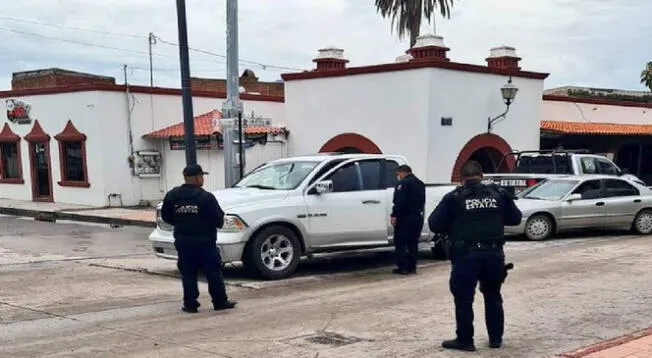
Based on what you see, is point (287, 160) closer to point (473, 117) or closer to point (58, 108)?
point (473, 117)

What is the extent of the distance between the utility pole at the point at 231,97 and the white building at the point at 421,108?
6.30 m

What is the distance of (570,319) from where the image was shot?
7309mm

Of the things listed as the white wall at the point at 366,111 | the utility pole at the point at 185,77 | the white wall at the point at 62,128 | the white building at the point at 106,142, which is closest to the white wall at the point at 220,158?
the white building at the point at 106,142

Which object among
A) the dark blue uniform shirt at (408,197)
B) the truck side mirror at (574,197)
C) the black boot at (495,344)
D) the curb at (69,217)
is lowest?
the curb at (69,217)

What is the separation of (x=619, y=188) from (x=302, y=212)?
878 centimetres

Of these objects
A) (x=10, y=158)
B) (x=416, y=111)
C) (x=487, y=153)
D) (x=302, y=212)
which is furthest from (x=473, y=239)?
(x=10, y=158)

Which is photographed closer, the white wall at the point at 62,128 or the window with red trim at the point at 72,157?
the white wall at the point at 62,128

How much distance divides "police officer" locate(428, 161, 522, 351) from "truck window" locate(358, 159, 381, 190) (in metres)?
4.84

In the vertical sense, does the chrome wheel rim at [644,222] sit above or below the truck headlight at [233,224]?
below

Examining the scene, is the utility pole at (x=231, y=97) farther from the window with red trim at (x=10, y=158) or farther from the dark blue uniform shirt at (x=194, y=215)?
the window with red trim at (x=10, y=158)

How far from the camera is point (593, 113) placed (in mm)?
27969

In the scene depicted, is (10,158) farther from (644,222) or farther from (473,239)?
(473,239)

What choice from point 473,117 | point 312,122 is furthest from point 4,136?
point 473,117

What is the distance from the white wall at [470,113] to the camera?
19109 millimetres
